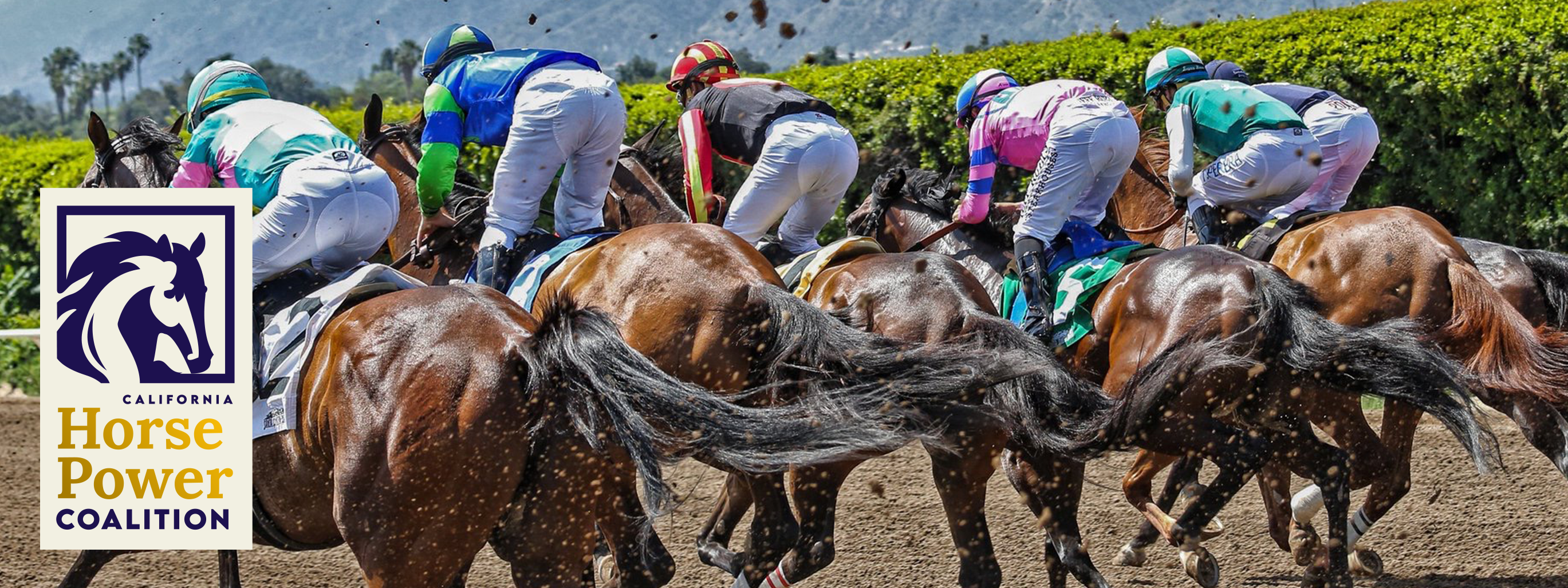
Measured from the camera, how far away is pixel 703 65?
5.42m

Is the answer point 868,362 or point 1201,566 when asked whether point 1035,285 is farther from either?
point 868,362

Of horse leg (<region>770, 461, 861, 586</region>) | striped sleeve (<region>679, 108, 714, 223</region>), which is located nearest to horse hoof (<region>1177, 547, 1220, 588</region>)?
horse leg (<region>770, 461, 861, 586</region>)

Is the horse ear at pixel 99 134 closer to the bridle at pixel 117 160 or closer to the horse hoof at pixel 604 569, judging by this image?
the bridle at pixel 117 160

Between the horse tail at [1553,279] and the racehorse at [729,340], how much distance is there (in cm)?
236

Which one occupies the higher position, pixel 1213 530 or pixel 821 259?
pixel 821 259

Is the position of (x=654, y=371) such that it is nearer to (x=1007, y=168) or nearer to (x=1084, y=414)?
(x=1084, y=414)

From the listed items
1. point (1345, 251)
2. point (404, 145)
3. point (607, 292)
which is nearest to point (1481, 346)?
point (1345, 251)

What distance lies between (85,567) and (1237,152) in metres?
4.23

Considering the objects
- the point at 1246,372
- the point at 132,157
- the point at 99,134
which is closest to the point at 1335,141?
the point at 1246,372

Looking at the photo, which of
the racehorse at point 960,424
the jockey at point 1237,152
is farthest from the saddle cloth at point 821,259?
the jockey at point 1237,152

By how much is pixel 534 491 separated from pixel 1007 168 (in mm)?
5721

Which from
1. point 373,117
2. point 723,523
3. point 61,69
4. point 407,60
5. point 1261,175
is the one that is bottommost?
point 61,69

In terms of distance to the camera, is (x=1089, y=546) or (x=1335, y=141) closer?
(x=1089, y=546)

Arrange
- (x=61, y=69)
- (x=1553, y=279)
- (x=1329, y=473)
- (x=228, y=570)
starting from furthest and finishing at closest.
Answer: (x=61, y=69) → (x=1553, y=279) → (x=1329, y=473) → (x=228, y=570)
